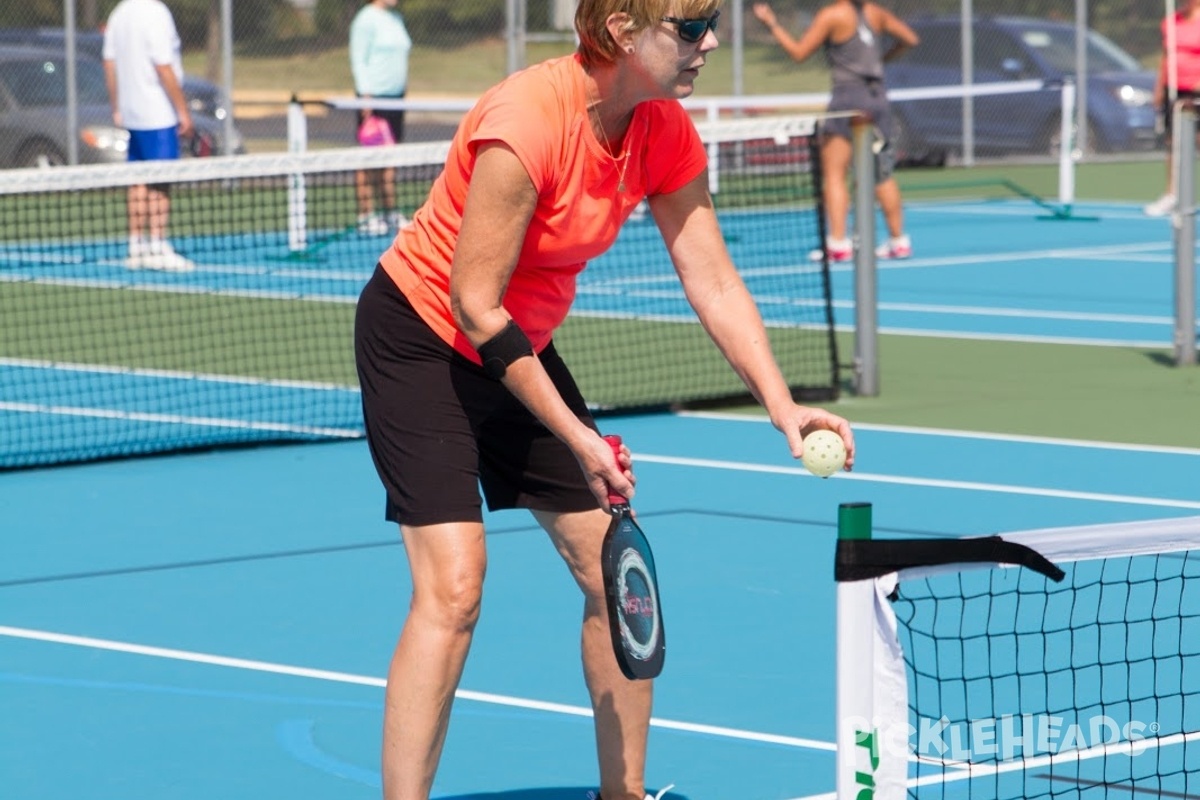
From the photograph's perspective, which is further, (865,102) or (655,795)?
Answer: (865,102)

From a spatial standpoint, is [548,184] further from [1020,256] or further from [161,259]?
[1020,256]

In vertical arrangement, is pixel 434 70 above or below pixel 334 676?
above

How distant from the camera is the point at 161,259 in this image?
1571cm

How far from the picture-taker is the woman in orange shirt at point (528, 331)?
400cm

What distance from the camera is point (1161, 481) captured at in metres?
8.50

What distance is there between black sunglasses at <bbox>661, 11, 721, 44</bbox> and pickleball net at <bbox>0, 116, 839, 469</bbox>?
16.8 feet

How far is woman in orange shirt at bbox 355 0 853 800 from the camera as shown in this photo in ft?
13.1

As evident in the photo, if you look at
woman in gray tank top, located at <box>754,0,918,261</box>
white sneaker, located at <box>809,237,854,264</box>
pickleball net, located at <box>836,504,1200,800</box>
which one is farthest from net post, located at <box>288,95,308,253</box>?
pickleball net, located at <box>836,504,1200,800</box>

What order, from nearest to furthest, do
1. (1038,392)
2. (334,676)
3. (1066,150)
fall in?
(334,676), (1038,392), (1066,150)

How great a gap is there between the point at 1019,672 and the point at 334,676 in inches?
69.4

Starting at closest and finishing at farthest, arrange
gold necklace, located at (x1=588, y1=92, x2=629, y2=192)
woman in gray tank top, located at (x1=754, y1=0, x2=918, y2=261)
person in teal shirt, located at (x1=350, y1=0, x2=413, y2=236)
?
gold necklace, located at (x1=588, y1=92, x2=629, y2=192), woman in gray tank top, located at (x1=754, y1=0, x2=918, y2=261), person in teal shirt, located at (x1=350, y1=0, x2=413, y2=236)

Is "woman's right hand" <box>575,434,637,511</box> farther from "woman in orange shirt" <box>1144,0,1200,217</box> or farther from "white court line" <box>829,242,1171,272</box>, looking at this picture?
"woman in orange shirt" <box>1144,0,1200,217</box>

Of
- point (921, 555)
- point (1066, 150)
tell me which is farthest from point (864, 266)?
point (1066, 150)

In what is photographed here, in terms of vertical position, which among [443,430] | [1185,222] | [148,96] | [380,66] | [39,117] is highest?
[380,66]
